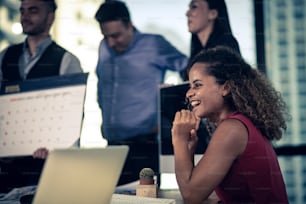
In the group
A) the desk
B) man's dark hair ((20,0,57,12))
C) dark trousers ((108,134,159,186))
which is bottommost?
dark trousers ((108,134,159,186))

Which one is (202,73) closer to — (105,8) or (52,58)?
(52,58)

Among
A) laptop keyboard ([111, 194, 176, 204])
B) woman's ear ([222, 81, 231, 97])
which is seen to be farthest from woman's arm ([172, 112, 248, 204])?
laptop keyboard ([111, 194, 176, 204])

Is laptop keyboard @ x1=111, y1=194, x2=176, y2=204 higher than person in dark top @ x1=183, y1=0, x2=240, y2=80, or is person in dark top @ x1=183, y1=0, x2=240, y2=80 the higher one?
person in dark top @ x1=183, y1=0, x2=240, y2=80

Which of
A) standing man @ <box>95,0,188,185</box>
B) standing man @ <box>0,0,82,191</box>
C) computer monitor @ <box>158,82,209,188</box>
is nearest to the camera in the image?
computer monitor @ <box>158,82,209,188</box>

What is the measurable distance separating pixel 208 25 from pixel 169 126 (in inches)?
26.1

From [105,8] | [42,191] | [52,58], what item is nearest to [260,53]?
[105,8]

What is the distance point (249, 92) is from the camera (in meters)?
1.60

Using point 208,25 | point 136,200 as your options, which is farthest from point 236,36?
point 136,200

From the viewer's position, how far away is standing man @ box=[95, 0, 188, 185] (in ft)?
8.73

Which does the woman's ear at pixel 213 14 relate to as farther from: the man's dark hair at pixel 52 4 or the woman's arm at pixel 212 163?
the woman's arm at pixel 212 163

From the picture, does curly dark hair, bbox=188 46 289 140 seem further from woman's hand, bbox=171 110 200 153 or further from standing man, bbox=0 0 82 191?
standing man, bbox=0 0 82 191

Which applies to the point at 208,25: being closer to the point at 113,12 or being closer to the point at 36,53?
the point at 113,12

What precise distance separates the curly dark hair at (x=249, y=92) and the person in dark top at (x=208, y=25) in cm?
74

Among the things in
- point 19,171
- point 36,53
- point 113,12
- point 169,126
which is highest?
point 113,12
